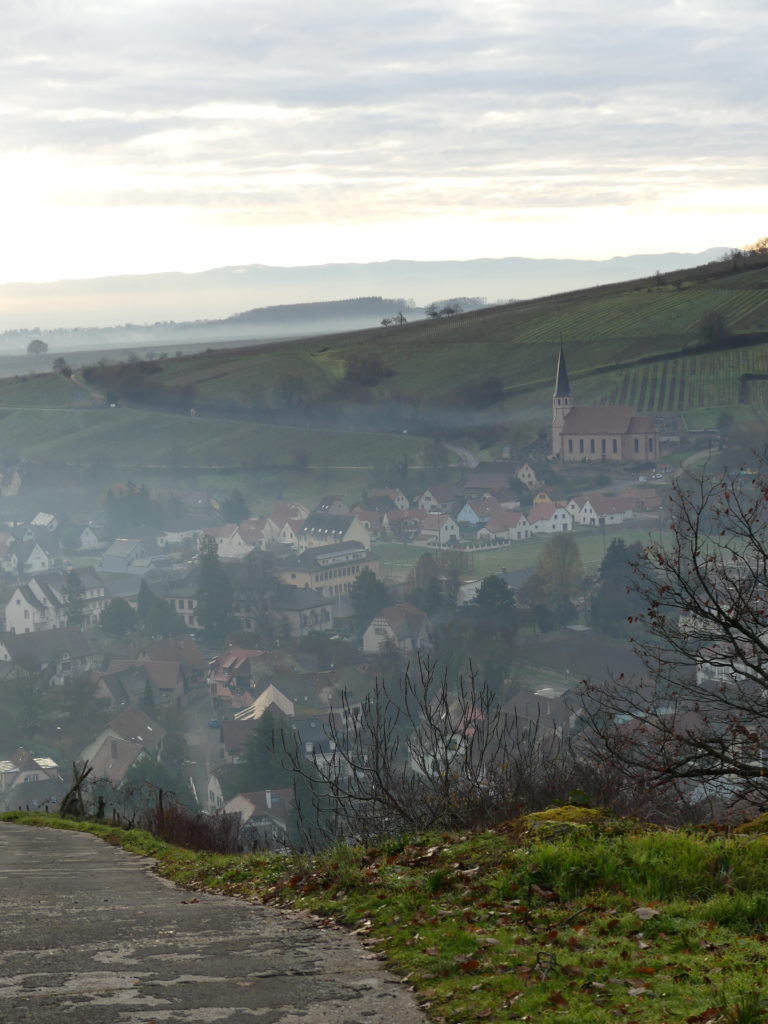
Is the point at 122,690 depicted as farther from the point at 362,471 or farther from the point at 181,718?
the point at 362,471

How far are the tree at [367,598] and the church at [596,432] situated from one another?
3280 cm

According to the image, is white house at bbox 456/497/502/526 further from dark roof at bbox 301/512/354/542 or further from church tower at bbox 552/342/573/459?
church tower at bbox 552/342/573/459

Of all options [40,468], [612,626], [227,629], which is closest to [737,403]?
[612,626]

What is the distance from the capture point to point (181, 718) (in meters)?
52.5

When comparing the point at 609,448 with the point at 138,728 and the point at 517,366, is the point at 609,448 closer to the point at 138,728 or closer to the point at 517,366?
the point at 517,366

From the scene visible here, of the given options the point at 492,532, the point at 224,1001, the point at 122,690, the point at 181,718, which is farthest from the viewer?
the point at 492,532

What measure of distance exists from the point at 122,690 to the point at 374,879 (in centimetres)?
5057

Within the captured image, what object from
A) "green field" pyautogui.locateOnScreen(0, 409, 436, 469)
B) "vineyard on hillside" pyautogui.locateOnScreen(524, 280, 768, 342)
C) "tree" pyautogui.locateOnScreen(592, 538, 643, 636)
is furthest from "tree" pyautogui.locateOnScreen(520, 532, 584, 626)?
"vineyard on hillside" pyautogui.locateOnScreen(524, 280, 768, 342)

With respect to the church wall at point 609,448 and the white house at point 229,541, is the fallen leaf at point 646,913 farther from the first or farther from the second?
the church wall at point 609,448

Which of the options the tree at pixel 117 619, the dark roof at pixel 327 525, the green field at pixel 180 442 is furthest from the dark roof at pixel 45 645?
the green field at pixel 180 442

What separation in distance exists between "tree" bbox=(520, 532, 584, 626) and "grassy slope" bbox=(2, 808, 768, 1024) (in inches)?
2131

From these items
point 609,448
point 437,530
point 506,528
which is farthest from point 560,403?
point 437,530

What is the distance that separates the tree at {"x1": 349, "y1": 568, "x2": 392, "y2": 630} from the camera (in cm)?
6800

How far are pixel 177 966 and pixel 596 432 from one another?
9258 centimetres
